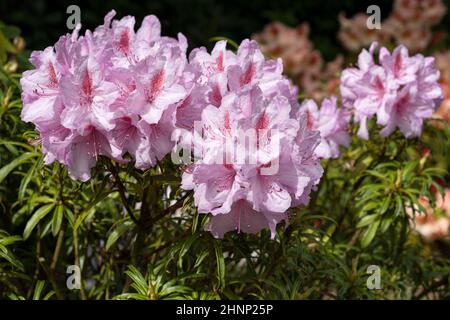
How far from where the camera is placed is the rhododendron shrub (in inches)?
Result: 57.7

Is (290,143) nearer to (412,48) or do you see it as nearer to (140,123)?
(140,123)

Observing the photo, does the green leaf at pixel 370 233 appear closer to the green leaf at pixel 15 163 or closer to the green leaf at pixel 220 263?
the green leaf at pixel 220 263

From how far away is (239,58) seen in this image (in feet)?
5.49

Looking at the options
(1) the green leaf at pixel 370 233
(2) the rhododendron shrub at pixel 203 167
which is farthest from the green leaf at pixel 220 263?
(1) the green leaf at pixel 370 233

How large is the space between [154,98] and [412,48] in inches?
128

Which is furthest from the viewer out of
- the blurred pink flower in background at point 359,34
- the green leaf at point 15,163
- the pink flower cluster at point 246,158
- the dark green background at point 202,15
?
the dark green background at point 202,15

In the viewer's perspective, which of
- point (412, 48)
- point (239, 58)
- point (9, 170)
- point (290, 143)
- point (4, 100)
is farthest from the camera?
point (412, 48)

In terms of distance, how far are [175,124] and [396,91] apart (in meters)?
0.73

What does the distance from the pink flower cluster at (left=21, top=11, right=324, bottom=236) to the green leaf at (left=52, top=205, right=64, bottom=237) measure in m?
0.34

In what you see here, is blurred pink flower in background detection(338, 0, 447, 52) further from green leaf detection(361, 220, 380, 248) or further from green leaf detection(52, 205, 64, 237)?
green leaf detection(52, 205, 64, 237)

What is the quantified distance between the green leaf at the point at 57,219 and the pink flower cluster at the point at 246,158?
46 cm

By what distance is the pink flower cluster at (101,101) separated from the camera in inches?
57.7

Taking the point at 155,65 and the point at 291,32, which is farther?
the point at 291,32

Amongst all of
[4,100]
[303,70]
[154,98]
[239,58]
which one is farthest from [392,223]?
[303,70]
